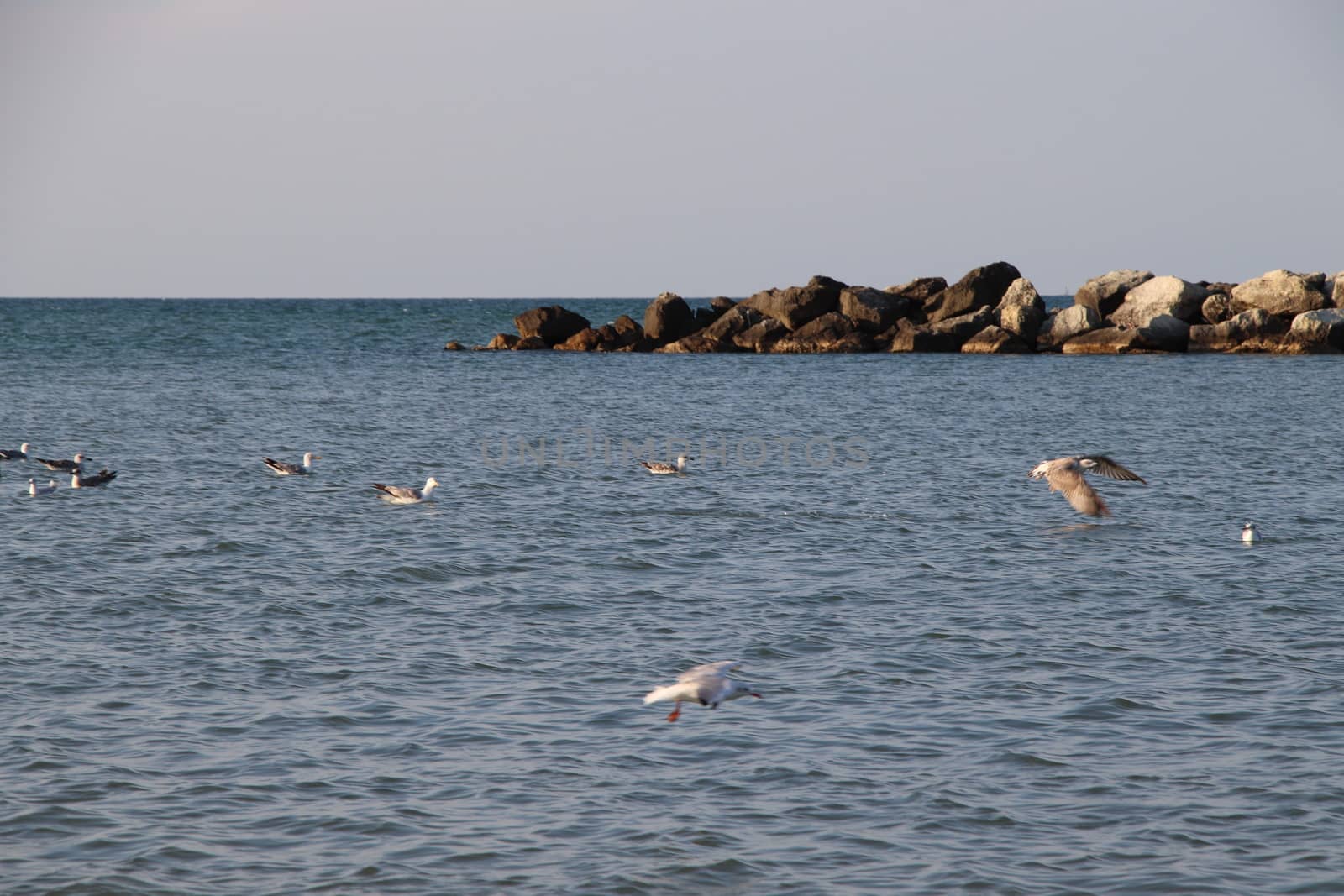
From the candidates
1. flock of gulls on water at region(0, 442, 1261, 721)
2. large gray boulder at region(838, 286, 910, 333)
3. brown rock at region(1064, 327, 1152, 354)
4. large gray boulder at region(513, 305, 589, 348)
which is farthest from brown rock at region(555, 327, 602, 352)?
flock of gulls on water at region(0, 442, 1261, 721)

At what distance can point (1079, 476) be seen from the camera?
18.5 m

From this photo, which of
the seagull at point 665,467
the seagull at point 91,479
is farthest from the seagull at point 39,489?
the seagull at point 665,467

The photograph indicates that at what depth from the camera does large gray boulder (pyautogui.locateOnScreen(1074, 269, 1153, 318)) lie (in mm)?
60531

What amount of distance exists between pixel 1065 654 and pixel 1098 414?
25.8m

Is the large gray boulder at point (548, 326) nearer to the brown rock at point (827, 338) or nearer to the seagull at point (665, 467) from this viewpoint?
the brown rock at point (827, 338)

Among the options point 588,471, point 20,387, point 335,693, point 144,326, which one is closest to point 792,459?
point 588,471

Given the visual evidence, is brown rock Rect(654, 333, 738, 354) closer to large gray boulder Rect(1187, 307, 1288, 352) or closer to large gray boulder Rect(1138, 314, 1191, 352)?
large gray boulder Rect(1138, 314, 1191, 352)

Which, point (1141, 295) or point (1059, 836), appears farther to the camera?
point (1141, 295)

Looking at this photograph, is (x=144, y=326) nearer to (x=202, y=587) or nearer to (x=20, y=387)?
(x=20, y=387)

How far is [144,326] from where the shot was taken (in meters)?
90.8

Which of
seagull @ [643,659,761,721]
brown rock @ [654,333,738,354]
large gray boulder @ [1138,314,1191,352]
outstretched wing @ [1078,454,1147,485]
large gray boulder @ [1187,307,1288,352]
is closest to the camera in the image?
seagull @ [643,659,761,721]

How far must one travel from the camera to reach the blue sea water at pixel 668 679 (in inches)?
322

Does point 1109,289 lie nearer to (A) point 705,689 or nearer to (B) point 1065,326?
(B) point 1065,326

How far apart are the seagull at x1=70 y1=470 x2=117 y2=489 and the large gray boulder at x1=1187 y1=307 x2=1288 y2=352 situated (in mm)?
49136
